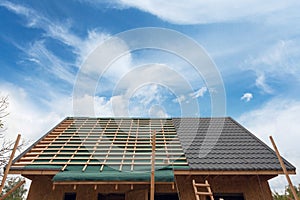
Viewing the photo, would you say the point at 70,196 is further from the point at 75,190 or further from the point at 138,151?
the point at 138,151

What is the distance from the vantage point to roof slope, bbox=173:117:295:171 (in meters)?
4.72

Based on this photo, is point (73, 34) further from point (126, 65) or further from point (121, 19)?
point (126, 65)

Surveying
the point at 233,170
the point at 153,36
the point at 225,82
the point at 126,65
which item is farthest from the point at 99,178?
the point at 225,82

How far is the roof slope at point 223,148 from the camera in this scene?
4.72 metres

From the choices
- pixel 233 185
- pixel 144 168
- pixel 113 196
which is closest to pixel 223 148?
pixel 233 185

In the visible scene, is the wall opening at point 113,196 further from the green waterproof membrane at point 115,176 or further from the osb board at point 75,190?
the green waterproof membrane at point 115,176

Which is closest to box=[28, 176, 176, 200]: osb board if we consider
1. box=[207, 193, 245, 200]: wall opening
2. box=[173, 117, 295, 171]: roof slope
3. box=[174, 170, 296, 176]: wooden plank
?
box=[174, 170, 296, 176]: wooden plank

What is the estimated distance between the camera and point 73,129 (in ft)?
23.7

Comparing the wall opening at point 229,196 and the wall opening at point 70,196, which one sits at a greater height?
the wall opening at point 70,196

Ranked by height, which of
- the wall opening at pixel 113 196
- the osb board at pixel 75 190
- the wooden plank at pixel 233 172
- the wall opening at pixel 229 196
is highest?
the wooden plank at pixel 233 172

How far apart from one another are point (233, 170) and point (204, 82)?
7.92 feet

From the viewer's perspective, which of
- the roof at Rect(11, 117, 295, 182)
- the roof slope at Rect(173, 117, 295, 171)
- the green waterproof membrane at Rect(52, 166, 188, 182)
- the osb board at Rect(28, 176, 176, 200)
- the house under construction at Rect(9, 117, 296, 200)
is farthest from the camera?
the roof slope at Rect(173, 117, 295, 171)

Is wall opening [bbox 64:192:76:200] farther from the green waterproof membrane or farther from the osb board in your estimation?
the green waterproof membrane

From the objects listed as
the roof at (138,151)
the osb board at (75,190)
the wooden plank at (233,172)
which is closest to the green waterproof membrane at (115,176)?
the roof at (138,151)
